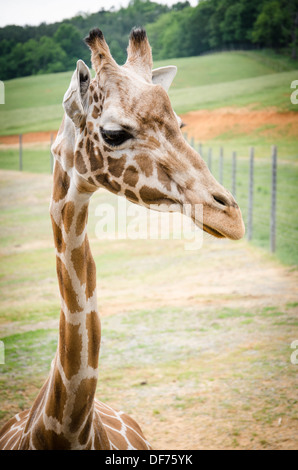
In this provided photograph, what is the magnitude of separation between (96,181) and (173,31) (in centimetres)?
1561

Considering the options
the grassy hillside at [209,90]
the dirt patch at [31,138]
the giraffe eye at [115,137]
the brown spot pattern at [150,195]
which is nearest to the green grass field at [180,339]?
the brown spot pattern at [150,195]

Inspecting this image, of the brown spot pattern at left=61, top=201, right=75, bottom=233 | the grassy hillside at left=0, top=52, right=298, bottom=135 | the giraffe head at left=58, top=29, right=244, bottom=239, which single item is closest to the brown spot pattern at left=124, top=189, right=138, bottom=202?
the giraffe head at left=58, top=29, right=244, bottom=239

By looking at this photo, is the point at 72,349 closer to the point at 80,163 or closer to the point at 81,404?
the point at 81,404

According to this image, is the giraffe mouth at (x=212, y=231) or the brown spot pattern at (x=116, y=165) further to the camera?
the brown spot pattern at (x=116, y=165)

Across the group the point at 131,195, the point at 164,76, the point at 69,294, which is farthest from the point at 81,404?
the point at 164,76

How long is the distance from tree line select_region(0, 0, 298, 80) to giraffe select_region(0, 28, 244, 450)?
4.94 meters

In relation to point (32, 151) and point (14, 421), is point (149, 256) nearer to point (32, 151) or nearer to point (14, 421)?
point (14, 421)

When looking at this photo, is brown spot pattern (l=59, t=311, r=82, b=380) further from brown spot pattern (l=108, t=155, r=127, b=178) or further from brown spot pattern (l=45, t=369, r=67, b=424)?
brown spot pattern (l=108, t=155, r=127, b=178)

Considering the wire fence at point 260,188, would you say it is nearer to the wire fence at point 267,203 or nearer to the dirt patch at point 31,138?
the wire fence at point 267,203

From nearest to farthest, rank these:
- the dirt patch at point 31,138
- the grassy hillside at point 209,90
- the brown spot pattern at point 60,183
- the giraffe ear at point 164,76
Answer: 1. the brown spot pattern at point 60,183
2. the giraffe ear at point 164,76
3. the grassy hillside at point 209,90
4. the dirt patch at point 31,138

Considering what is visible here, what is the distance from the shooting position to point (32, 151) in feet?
79.0

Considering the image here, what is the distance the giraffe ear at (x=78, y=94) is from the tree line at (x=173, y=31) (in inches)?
195

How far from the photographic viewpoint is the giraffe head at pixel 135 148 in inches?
67.9

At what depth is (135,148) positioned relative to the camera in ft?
5.99
